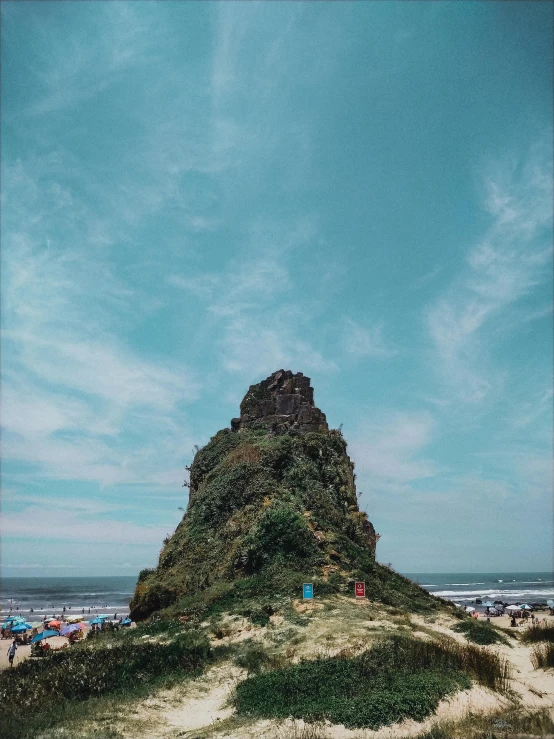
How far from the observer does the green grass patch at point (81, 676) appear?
11867 mm

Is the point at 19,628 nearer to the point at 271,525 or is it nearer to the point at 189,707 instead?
the point at 271,525

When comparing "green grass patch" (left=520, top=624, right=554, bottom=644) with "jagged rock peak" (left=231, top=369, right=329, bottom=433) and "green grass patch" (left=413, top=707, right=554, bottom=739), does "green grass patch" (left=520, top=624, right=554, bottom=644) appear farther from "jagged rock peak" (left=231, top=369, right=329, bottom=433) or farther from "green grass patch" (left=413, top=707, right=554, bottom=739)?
"jagged rock peak" (left=231, top=369, right=329, bottom=433)

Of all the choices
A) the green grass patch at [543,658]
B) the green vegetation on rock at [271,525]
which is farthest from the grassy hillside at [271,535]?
the green grass patch at [543,658]

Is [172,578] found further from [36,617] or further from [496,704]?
[36,617]

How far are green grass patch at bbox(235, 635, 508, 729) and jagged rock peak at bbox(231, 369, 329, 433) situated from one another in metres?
23.1

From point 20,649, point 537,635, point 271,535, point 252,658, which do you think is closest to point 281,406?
point 271,535

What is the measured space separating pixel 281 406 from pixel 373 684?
1068 inches

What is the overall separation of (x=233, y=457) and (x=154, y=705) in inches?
870

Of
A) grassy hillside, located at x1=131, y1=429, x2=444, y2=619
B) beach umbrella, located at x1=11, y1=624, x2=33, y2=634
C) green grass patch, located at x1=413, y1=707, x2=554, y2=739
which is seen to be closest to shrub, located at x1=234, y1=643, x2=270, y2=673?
grassy hillside, located at x1=131, y1=429, x2=444, y2=619

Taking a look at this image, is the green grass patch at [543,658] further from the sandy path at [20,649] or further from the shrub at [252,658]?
the sandy path at [20,649]

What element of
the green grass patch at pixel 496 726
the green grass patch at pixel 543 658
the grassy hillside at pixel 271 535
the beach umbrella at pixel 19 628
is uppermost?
the grassy hillside at pixel 271 535

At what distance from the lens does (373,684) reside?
12727 mm

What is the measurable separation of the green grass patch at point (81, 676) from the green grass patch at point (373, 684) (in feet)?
9.92

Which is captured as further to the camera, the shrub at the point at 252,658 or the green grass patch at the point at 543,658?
the green grass patch at the point at 543,658
